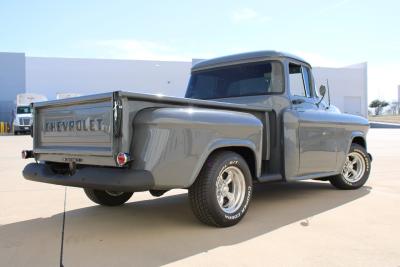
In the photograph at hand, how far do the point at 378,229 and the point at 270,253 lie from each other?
4.63 feet

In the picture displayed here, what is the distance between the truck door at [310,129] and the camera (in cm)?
557

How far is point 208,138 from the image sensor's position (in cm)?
412

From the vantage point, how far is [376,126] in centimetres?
4322

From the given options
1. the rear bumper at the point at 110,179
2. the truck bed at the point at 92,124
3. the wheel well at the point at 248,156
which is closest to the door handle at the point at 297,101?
the truck bed at the point at 92,124

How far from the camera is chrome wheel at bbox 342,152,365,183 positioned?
691 cm

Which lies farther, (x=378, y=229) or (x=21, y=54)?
(x=21, y=54)

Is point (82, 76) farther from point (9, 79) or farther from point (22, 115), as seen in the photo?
point (22, 115)

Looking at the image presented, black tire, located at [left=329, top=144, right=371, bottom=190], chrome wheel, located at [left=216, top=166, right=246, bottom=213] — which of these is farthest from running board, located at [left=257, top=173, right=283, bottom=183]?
black tire, located at [left=329, top=144, right=371, bottom=190]

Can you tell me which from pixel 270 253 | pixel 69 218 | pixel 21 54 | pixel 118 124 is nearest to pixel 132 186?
pixel 118 124

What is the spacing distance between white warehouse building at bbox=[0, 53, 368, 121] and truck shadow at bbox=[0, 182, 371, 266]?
31.5 meters

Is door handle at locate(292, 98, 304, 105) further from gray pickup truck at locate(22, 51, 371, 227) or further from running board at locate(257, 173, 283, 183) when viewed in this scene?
running board at locate(257, 173, 283, 183)

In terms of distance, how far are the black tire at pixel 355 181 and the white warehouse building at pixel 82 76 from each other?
3068cm

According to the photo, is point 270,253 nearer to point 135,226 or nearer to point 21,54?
point 135,226

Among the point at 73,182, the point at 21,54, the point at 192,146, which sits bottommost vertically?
the point at 73,182
